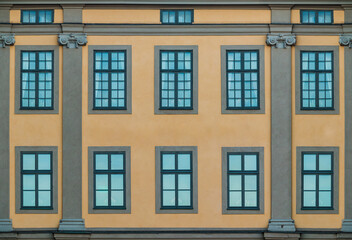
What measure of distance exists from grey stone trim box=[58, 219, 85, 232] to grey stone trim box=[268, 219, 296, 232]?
686 centimetres

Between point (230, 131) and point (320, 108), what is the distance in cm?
340

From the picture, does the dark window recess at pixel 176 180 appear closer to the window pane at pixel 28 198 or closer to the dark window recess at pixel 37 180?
the dark window recess at pixel 37 180

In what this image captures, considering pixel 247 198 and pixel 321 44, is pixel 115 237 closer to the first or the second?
pixel 247 198

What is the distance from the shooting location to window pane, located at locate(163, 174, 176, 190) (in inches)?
839

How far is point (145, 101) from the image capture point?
69.7 ft

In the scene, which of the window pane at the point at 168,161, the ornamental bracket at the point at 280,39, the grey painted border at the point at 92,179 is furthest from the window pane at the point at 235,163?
the ornamental bracket at the point at 280,39

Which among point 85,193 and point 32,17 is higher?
point 32,17

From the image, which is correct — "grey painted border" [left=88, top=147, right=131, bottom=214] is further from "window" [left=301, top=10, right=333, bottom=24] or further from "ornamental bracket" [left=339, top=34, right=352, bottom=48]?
"ornamental bracket" [left=339, top=34, right=352, bottom=48]

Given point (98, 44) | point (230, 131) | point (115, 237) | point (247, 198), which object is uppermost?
point (98, 44)

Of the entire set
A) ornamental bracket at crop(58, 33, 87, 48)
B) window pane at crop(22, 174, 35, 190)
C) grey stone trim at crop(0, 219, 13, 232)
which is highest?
ornamental bracket at crop(58, 33, 87, 48)

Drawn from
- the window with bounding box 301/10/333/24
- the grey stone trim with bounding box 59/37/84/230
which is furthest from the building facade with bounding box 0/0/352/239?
the window with bounding box 301/10/333/24

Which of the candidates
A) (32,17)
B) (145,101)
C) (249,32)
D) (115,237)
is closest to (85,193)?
(115,237)

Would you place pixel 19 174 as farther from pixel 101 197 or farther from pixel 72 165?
pixel 101 197

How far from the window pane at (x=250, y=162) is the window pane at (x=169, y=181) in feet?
8.88
